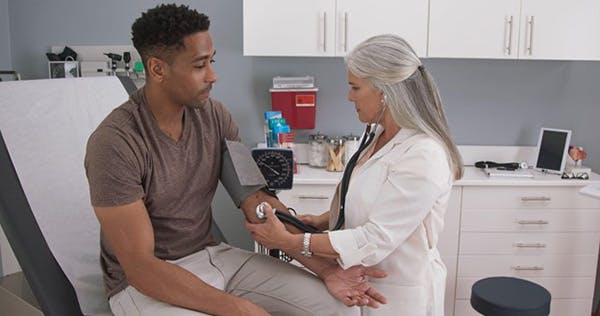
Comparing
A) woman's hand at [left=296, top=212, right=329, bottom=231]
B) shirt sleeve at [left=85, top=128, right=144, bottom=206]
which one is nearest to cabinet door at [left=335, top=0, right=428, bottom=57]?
woman's hand at [left=296, top=212, right=329, bottom=231]

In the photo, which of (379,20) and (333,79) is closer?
(379,20)

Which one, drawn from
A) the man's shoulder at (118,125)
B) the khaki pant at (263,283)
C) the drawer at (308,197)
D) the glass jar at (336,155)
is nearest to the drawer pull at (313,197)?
the drawer at (308,197)

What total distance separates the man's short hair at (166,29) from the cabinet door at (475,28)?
1.53 meters

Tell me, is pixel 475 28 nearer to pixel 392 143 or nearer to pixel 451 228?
pixel 451 228

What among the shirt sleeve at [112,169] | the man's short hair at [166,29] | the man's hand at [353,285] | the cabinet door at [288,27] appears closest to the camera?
the shirt sleeve at [112,169]

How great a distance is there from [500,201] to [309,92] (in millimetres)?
1050

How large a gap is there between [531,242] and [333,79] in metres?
1.26

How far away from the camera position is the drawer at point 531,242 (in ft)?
9.25

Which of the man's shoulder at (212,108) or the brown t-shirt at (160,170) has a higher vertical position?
the man's shoulder at (212,108)

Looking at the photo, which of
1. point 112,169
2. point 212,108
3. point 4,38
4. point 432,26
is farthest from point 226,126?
point 4,38

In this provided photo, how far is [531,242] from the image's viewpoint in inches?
111

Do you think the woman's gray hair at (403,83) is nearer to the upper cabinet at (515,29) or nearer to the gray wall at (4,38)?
the upper cabinet at (515,29)

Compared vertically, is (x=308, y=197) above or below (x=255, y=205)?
below

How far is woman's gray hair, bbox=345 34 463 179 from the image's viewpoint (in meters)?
1.70
